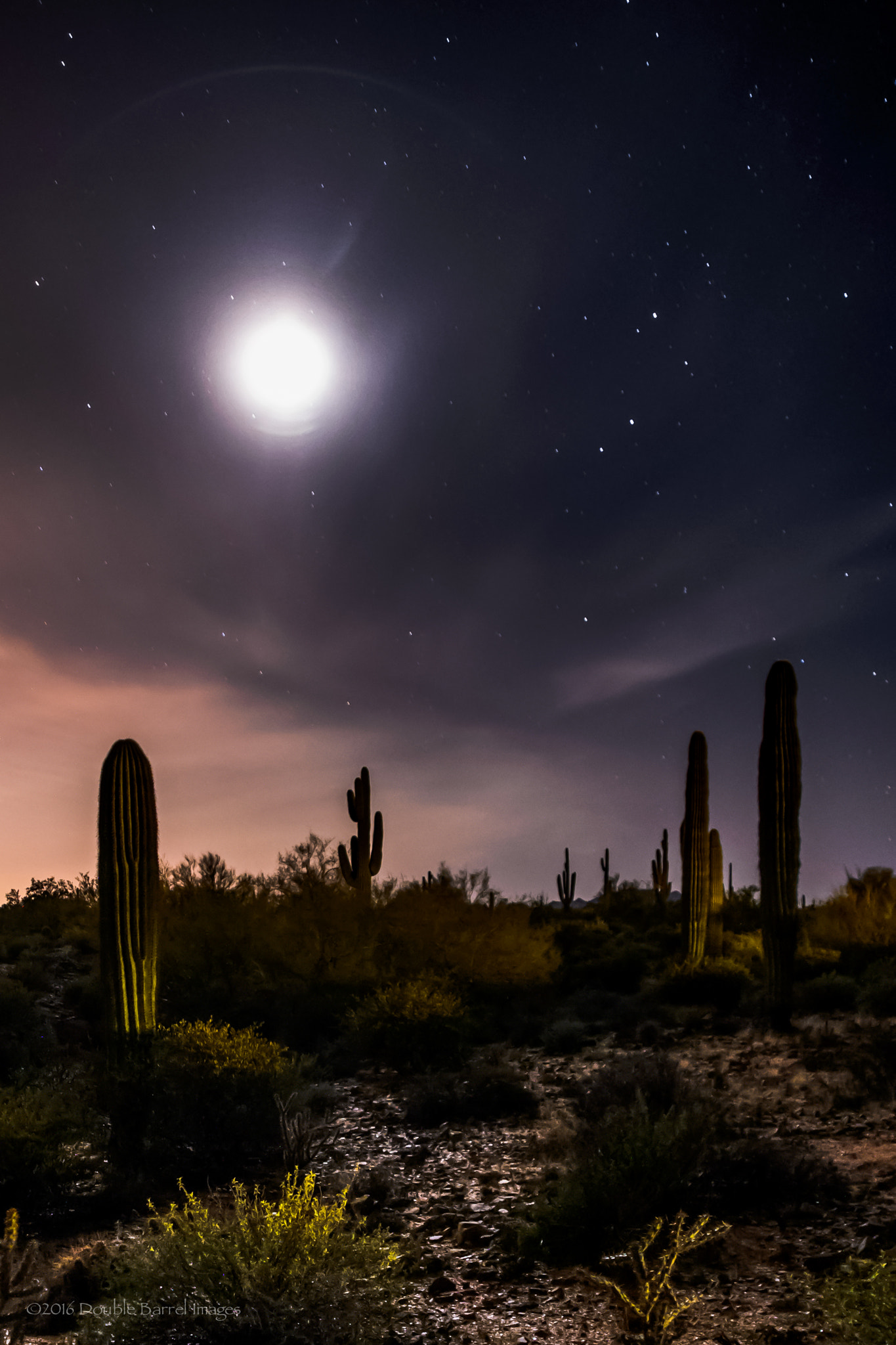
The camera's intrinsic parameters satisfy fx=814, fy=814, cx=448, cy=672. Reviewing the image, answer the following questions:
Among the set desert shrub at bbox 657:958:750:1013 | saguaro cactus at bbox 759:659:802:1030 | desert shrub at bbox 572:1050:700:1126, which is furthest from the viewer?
desert shrub at bbox 657:958:750:1013

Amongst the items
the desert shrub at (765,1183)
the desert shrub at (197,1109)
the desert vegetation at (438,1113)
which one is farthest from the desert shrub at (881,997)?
the desert shrub at (197,1109)

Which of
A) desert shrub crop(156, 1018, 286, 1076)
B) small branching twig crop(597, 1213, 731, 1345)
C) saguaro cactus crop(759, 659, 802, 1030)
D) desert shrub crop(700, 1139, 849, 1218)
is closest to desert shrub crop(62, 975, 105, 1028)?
desert shrub crop(156, 1018, 286, 1076)

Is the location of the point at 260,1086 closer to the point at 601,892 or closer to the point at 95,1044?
the point at 95,1044

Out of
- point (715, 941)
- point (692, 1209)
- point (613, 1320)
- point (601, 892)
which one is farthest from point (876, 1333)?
point (601, 892)

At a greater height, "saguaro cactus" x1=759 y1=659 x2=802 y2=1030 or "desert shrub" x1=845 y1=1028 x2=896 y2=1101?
"saguaro cactus" x1=759 y1=659 x2=802 y2=1030

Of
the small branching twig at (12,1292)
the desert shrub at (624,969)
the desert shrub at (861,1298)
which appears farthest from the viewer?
the desert shrub at (624,969)

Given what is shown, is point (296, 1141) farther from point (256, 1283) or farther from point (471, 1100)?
point (256, 1283)

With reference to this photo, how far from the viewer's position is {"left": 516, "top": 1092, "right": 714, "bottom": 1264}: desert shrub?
19.8ft

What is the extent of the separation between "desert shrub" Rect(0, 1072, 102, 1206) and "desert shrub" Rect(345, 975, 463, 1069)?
217 inches

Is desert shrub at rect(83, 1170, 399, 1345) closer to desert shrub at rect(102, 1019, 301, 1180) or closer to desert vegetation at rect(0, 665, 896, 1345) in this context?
desert vegetation at rect(0, 665, 896, 1345)

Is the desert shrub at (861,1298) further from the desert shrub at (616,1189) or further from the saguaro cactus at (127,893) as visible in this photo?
the saguaro cactus at (127,893)

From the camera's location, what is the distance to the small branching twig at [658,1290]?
4738mm

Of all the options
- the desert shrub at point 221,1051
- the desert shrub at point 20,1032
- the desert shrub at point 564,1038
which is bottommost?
the desert shrub at point 564,1038

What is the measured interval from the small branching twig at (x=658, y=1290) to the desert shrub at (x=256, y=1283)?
1527 mm
